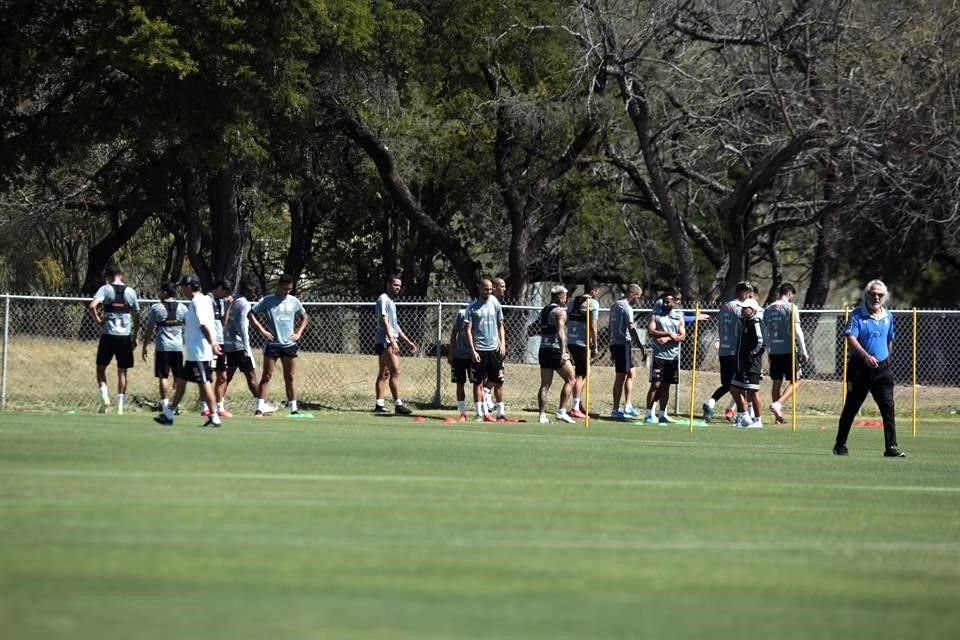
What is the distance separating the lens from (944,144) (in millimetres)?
36812

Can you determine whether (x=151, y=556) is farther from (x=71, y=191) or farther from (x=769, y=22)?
(x=71, y=191)

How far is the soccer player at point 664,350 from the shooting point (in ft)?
85.3

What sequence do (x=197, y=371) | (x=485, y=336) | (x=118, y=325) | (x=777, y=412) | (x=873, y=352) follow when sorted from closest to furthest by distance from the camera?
(x=873, y=352) → (x=197, y=371) → (x=118, y=325) → (x=485, y=336) → (x=777, y=412)

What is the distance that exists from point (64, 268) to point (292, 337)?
44.1m

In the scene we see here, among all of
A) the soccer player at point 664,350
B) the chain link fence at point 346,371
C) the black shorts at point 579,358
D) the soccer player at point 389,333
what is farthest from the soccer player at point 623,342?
the soccer player at point 389,333

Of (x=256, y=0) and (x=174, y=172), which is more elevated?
(x=256, y=0)

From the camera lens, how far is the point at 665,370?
2584 cm

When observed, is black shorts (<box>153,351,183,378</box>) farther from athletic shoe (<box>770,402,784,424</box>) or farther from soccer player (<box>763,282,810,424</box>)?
athletic shoe (<box>770,402,784,424</box>)

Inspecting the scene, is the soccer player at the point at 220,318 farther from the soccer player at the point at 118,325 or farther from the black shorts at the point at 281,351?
the soccer player at the point at 118,325

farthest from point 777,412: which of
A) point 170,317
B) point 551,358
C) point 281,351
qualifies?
point 170,317

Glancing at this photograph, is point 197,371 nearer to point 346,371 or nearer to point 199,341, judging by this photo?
point 199,341

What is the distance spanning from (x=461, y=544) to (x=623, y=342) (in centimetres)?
1755


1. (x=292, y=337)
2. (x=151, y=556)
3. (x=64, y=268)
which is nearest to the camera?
(x=151, y=556)

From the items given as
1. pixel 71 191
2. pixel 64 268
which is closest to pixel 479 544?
pixel 71 191
